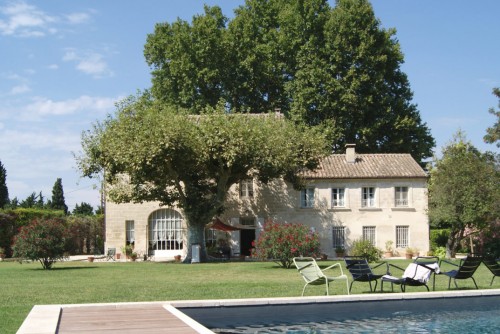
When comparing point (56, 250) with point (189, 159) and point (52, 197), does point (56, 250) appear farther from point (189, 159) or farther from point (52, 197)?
point (52, 197)

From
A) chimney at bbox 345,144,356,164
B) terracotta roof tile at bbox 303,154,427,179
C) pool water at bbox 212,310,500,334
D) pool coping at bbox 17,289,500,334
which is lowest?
pool water at bbox 212,310,500,334

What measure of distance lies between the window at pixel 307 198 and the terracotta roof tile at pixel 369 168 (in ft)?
3.32

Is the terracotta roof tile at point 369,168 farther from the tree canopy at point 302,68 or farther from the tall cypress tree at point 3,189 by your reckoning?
the tall cypress tree at point 3,189

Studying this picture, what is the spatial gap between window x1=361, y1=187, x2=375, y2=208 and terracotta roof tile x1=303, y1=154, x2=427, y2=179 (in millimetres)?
937

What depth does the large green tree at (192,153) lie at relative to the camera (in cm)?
2931

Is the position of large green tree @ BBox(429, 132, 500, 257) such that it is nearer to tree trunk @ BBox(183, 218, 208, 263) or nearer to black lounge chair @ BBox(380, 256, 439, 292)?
tree trunk @ BBox(183, 218, 208, 263)

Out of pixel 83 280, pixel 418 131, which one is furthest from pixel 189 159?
pixel 418 131

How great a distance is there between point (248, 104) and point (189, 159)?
1652 centimetres

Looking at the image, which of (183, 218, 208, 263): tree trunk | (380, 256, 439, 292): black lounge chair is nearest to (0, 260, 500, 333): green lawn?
(380, 256, 439, 292): black lounge chair

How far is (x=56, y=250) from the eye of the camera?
86.9 feet

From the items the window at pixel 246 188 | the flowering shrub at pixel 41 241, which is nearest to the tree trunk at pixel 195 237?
the window at pixel 246 188

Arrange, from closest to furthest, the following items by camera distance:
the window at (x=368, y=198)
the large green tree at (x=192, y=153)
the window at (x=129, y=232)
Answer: the large green tree at (x=192, y=153) → the window at (x=368, y=198) → the window at (x=129, y=232)

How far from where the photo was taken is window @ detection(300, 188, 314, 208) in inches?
1484

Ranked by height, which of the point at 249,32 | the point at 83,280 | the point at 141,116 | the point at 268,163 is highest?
the point at 249,32
